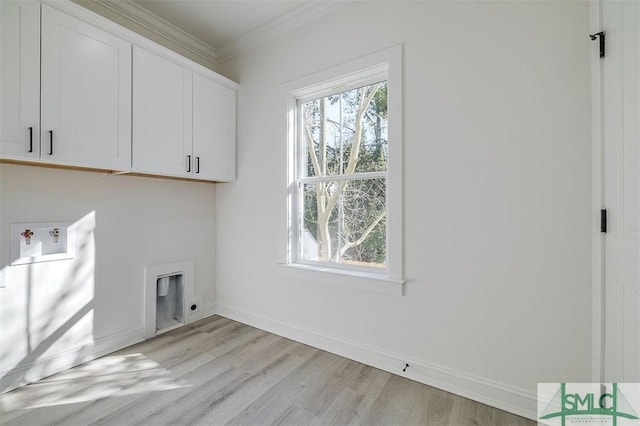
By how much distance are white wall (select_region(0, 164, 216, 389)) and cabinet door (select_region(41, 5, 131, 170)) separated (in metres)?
0.39

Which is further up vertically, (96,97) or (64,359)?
(96,97)

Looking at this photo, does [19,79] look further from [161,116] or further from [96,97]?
[161,116]

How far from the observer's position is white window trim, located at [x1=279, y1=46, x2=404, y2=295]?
6.59ft

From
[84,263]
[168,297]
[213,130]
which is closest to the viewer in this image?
[84,263]

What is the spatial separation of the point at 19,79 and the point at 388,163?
232 cm

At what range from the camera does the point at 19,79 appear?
1.61 meters

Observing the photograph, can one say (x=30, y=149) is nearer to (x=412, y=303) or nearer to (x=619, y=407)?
(x=412, y=303)

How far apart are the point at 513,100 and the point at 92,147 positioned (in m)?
2.72

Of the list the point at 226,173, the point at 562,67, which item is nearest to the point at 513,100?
the point at 562,67

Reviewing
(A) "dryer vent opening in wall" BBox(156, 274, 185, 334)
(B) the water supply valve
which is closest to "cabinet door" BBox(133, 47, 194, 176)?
(B) the water supply valve

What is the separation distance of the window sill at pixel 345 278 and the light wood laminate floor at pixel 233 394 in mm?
592

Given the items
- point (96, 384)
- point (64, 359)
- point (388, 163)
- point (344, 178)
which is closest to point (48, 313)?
point (64, 359)

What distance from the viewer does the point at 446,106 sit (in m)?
1.84

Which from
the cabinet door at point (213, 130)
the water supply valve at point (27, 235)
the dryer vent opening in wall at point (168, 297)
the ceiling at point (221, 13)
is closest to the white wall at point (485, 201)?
the ceiling at point (221, 13)
